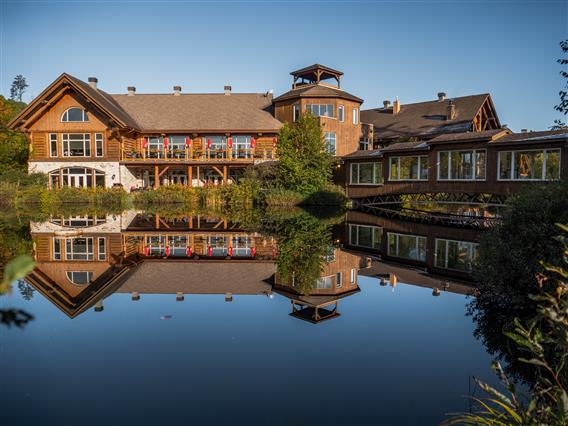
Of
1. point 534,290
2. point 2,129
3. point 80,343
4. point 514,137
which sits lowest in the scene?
point 80,343

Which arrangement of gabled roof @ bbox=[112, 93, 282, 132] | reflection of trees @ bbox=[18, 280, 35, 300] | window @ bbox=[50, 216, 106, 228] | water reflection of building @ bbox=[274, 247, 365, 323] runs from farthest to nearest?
gabled roof @ bbox=[112, 93, 282, 132]
window @ bbox=[50, 216, 106, 228]
reflection of trees @ bbox=[18, 280, 35, 300]
water reflection of building @ bbox=[274, 247, 365, 323]

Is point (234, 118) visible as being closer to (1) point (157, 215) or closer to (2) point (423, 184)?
(1) point (157, 215)

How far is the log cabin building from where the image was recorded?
31.9 m

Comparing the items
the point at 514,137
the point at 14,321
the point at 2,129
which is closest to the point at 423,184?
the point at 514,137

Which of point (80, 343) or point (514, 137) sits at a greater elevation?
point (514, 137)

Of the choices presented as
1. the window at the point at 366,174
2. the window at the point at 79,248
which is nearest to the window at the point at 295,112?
the window at the point at 366,174

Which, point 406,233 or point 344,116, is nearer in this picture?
point 406,233

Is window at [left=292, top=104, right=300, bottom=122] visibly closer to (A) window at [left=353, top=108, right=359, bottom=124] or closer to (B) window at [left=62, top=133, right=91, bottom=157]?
(A) window at [left=353, top=108, right=359, bottom=124]

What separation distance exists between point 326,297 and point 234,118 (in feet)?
94.4

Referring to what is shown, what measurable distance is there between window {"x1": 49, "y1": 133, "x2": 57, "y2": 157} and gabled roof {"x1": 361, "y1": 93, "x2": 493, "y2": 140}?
25.0m

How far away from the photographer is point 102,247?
41.5 ft

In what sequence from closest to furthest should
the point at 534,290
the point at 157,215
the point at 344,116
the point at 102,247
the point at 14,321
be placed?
1. the point at 14,321
2. the point at 534,290
3. the point at 102,247
4. the point at 157,215
5. the point at 344,116

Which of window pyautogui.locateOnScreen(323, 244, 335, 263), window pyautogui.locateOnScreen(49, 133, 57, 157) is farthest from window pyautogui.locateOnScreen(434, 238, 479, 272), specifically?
window pyautogui.locateOnScreen(49, 133, 57, 157)

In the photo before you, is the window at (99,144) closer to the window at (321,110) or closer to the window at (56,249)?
the window at (321,110)
